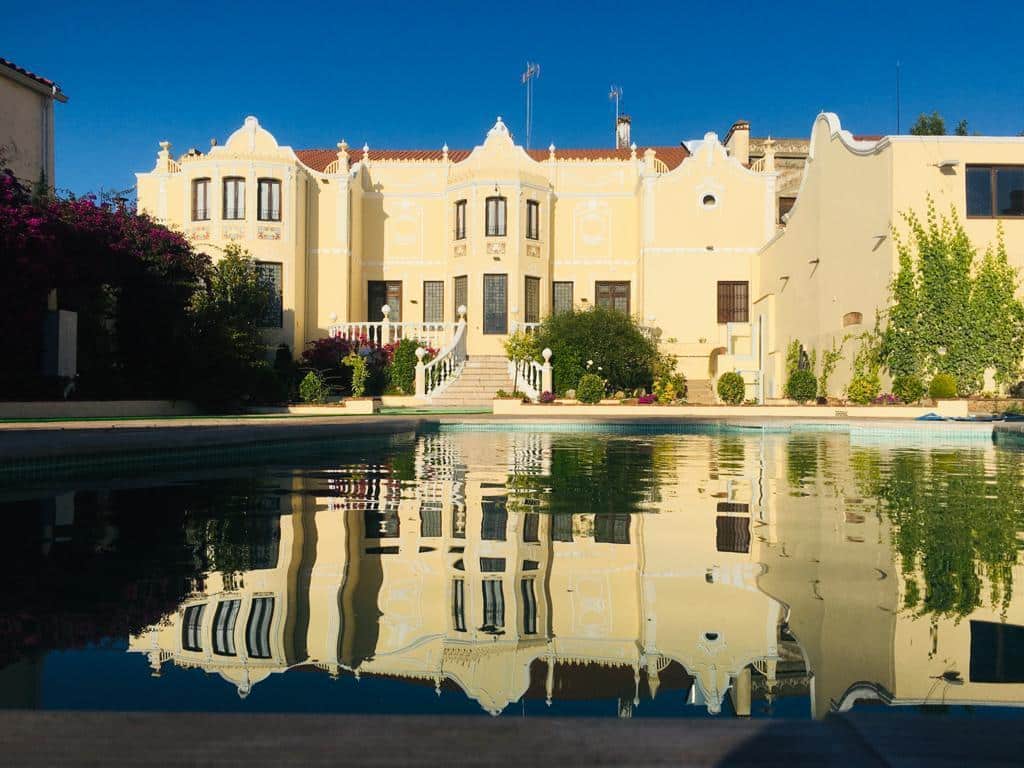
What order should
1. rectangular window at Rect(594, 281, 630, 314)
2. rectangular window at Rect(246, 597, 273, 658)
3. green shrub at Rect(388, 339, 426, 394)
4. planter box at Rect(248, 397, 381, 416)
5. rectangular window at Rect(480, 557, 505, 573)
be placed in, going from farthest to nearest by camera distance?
rectangular window at Rect(594, 281, 630, 314) < green shrub at Rect(388, 339, 426, 394) < planter box at Rect(248, 397, 381, 416) < rectangular window at Rect(480, 557, 505, 573) < rectangular window at Rect(246, 597, 273, 658)

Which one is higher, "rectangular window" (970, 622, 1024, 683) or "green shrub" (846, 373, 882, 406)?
"green shrub" (846, 373, 882, 406)

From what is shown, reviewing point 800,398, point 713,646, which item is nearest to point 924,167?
point 800,398

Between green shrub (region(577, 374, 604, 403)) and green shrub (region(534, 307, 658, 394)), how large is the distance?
1.99 metres

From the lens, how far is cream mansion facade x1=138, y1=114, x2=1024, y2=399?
1170 inches

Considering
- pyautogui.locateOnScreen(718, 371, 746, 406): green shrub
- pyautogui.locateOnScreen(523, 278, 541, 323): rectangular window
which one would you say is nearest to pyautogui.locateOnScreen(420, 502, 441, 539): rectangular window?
pyautogui.locateOnScreen(718, 371, 746, 406): green shrub

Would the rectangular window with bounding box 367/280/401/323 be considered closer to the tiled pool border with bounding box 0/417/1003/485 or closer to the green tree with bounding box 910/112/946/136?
the tiled pool border with bounding box 0/417/1003/485

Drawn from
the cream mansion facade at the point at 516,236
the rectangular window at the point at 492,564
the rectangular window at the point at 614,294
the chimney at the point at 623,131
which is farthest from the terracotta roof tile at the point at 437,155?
the rectangular window at the point at 492,564

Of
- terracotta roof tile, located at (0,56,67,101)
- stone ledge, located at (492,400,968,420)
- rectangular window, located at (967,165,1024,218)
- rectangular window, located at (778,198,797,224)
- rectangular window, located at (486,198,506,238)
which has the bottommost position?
stone ledge, located at (492,400,968,420)

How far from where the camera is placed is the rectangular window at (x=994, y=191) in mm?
21562

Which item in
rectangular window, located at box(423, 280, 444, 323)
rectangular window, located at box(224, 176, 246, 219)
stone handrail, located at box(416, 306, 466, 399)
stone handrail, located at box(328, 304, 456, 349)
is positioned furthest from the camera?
rectangular window, located at box(423, 280, 444, 323)

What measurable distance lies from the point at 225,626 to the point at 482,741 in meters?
1.88

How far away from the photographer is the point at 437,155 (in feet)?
119

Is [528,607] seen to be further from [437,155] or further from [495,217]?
[437,155]

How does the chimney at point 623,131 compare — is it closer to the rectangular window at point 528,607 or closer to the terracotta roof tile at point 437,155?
the terracotta roof tile at point 437,155
